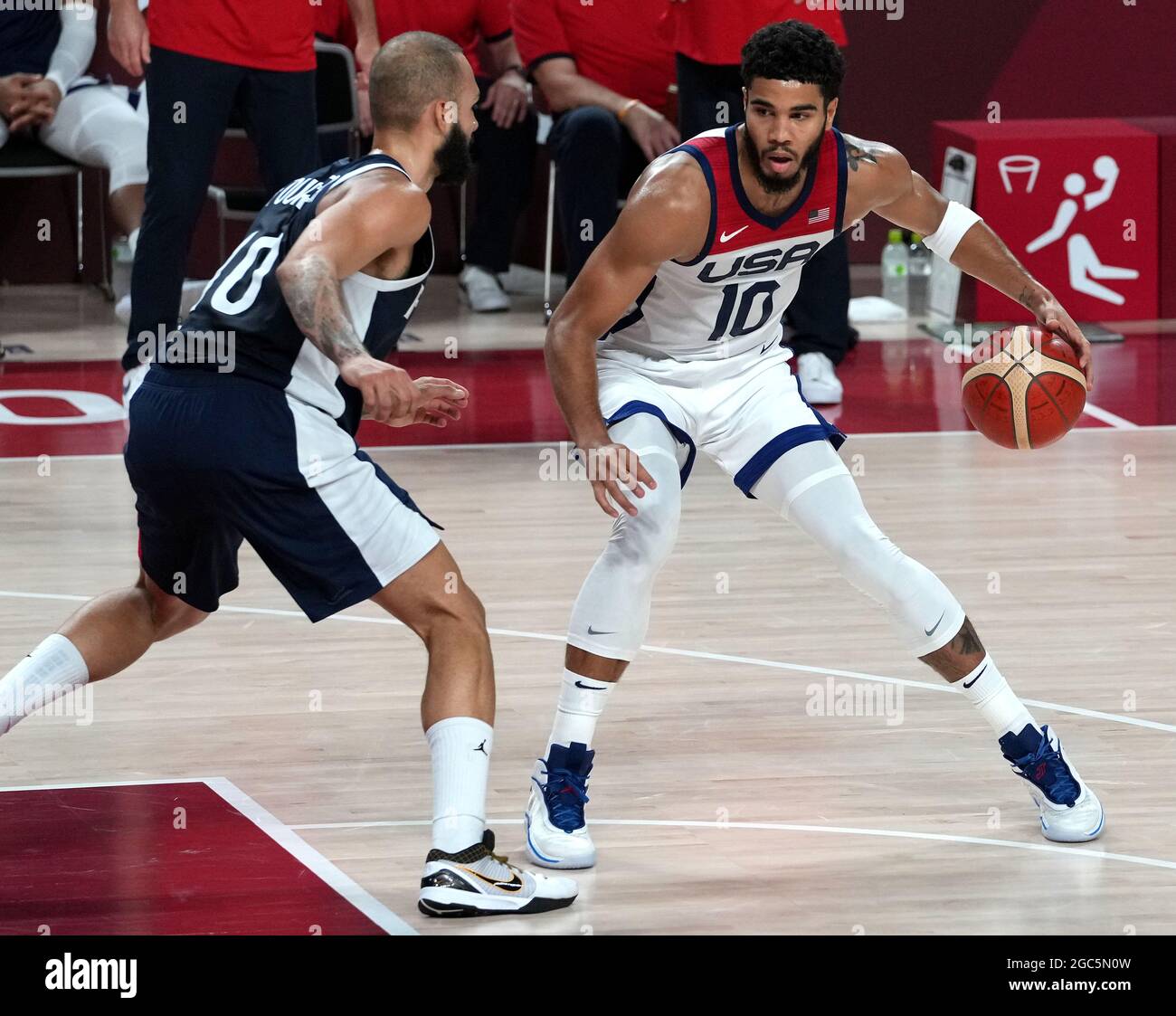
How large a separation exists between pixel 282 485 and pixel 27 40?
6.90m

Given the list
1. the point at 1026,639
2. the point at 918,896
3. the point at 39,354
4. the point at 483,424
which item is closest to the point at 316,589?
the point at 918,896

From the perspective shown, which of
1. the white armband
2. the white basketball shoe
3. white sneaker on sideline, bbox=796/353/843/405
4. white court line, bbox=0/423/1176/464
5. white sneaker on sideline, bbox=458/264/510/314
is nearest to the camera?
the white basketball shoe

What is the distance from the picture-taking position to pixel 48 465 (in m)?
7.53

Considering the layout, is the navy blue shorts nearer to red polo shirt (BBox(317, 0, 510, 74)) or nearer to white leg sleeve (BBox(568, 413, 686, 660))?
white leg sleeve (BBox(568, 413, 686, 660))

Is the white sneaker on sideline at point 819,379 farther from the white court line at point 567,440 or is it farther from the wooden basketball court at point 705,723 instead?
the wooden basketball court at point 705,723

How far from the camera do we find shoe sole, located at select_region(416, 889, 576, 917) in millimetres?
3623

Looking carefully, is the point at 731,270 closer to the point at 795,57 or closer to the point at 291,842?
the point at 795,57

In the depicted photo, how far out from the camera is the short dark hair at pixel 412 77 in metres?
3.81

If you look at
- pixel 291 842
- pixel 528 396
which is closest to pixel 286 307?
pixel 291 842

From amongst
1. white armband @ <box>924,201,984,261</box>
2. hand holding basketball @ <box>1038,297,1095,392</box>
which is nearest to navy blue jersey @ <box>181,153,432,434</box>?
white armband @ <box>924,201,984,261</box>

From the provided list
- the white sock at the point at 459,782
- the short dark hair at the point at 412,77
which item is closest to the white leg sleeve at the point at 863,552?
the white sock at the point at 459,782

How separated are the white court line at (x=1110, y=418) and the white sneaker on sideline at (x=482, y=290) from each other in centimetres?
339

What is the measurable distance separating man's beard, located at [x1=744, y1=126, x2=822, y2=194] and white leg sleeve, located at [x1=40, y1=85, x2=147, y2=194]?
6.07m

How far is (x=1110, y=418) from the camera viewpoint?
27.2ft
